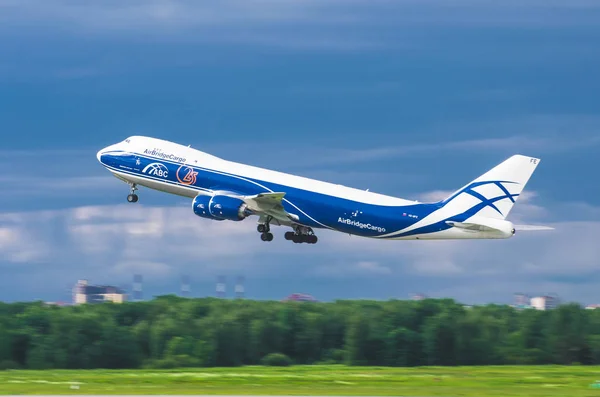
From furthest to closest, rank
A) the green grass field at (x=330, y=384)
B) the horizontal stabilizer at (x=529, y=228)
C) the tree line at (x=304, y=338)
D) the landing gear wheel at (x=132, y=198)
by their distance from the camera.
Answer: the tree line at (x=304, y=338)
the landing gear wheel at (x=132, y=198)
the horizontal stabilizer at (x=529, y=228)
the green grass field at (x=330, y=384)

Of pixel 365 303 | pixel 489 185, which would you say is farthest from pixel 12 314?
pixel 489 185

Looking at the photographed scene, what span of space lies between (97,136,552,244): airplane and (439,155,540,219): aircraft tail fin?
0.07 m

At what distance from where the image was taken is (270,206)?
8894 cm

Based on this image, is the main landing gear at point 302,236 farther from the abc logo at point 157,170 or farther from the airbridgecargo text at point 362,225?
the abc logo at point 157,170

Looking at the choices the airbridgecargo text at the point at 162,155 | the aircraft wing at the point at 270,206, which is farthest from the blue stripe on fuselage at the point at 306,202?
the aircraft wing at the point at 270,206

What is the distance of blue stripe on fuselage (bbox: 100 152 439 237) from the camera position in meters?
85.8

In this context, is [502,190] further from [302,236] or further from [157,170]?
[157,170]

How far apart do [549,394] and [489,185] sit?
83.4ft

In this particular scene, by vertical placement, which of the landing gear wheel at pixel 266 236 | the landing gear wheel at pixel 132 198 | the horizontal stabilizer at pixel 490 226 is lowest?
the horizontal stabilizer at pixel 490 226

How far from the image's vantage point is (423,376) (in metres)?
79.7

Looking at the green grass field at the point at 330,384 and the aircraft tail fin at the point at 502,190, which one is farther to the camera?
the aircraft tail fin at the point at 502,190

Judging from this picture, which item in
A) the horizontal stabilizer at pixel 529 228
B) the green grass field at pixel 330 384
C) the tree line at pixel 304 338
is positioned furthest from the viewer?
the tree line at pixel 304 338

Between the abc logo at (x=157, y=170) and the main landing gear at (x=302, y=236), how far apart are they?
1152 centimetres

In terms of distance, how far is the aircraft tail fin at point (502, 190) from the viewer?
83188mm
